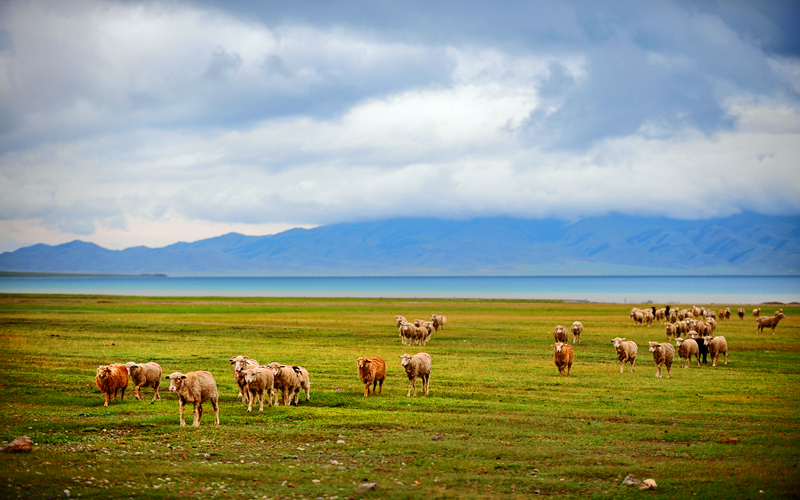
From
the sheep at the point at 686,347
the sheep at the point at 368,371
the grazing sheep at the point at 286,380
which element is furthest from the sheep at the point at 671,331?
the grazing sheep at the point at 286,380

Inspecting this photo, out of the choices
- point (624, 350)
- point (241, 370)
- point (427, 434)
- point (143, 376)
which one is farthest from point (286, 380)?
point (624, 350)

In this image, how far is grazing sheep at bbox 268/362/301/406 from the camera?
59.6 ft

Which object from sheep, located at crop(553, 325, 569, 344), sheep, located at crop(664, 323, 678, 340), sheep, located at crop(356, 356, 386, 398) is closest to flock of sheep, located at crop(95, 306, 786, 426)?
sheep, located at crop(356, 356, 386, 398)

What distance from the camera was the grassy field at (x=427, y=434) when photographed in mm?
10906

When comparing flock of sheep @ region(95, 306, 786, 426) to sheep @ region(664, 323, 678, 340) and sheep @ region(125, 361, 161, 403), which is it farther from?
sheep @ region(664, 323, 678, 340)

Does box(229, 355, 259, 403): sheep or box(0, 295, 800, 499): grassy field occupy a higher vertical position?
box(229, 355, 259, 403): sheep

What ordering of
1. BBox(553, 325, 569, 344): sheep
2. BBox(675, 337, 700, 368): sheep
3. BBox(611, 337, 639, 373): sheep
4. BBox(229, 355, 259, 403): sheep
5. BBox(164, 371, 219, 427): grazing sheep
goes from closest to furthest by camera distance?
BBox(164, 371, 219, 427): grazing sheep → BBox(229, 355, 259, 403): sheep → BBox(611, 337, 639, 373): sheep → BBox(675, 337, 700, 368): sheep → BBox(553, 325, 569, 344): sheep

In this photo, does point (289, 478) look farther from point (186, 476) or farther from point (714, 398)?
point (714, 398)

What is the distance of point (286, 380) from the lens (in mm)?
18281

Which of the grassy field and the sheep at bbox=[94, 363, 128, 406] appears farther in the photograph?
the sheep at bbox=[94, 363, 128, 406]

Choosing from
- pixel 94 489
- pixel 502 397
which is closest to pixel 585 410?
pixel 502 397

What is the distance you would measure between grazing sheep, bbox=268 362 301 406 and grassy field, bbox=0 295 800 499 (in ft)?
2.76

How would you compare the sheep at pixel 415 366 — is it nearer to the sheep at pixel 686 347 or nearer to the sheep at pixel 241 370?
the sheep at pixel 241 370

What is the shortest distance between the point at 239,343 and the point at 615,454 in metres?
28.1
